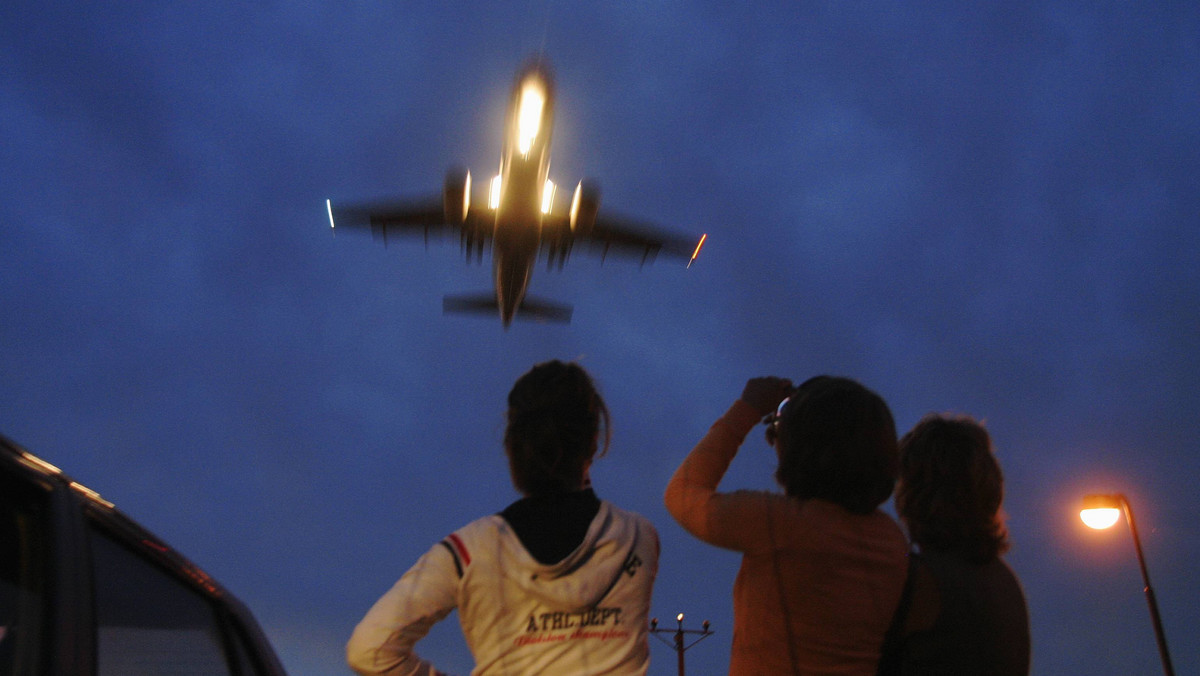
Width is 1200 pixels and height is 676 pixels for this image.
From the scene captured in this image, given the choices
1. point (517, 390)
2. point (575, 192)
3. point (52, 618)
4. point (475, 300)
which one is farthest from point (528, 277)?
point (52, 618)

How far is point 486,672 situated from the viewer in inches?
98.8

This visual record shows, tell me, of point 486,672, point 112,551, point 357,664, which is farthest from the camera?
point 486,672

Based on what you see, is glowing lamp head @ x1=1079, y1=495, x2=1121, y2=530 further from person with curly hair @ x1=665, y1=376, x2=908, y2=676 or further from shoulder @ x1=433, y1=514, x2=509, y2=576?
shoulder @ x1=433, y1=514, x2=509, y2=576

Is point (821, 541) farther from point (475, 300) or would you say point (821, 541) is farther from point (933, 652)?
point (475, 300)

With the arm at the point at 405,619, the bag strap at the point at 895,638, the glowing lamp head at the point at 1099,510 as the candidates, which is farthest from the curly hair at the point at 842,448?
the glowing lamp head at the point at 1099,510

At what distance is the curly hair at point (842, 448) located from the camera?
2668 millimetres

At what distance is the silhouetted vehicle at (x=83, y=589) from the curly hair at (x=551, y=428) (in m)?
1.01

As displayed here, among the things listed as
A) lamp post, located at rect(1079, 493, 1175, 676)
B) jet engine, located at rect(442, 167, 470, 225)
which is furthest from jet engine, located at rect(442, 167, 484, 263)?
lamp post, located at rect(1079, 493, 1175, 676)

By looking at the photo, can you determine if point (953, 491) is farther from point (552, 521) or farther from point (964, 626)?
point (552, 521)

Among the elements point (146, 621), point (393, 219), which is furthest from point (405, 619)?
point (393, 219)

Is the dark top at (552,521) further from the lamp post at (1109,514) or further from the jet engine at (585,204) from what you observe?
the jet engine at (585,204)

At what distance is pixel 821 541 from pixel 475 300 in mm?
21169

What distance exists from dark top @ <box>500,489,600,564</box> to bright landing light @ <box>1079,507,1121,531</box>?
11.6 meters

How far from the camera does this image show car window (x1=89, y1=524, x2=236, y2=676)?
186 centimetres
